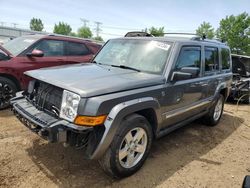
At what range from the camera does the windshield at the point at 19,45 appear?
244 inches

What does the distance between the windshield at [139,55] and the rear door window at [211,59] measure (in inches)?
51.6

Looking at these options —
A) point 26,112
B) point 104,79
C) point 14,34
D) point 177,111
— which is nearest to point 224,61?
point 177,111

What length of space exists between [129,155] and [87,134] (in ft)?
2.59

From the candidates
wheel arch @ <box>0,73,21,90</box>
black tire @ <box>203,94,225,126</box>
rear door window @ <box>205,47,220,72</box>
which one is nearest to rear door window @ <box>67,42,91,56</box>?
wheel arch @ <box>0,73,21,90</box>

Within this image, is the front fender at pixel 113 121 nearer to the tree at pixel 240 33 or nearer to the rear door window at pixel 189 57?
the rear door window at pixel 189 57

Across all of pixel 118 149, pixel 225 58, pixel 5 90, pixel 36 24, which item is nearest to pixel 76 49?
pixel 5 90

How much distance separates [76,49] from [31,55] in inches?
57.4

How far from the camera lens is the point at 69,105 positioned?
118 inches

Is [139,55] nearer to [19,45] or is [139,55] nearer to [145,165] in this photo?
[145,165]

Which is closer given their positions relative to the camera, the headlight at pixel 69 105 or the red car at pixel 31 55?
the headlight at pixel 69 105

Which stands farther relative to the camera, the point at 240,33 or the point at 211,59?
the point at 240,33

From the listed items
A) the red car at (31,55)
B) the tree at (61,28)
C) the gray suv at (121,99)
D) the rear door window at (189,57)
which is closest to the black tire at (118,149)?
the gray suv at (121,99)

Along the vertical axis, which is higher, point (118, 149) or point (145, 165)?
point (118, 149)

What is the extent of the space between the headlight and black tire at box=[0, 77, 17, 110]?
3196 mm
